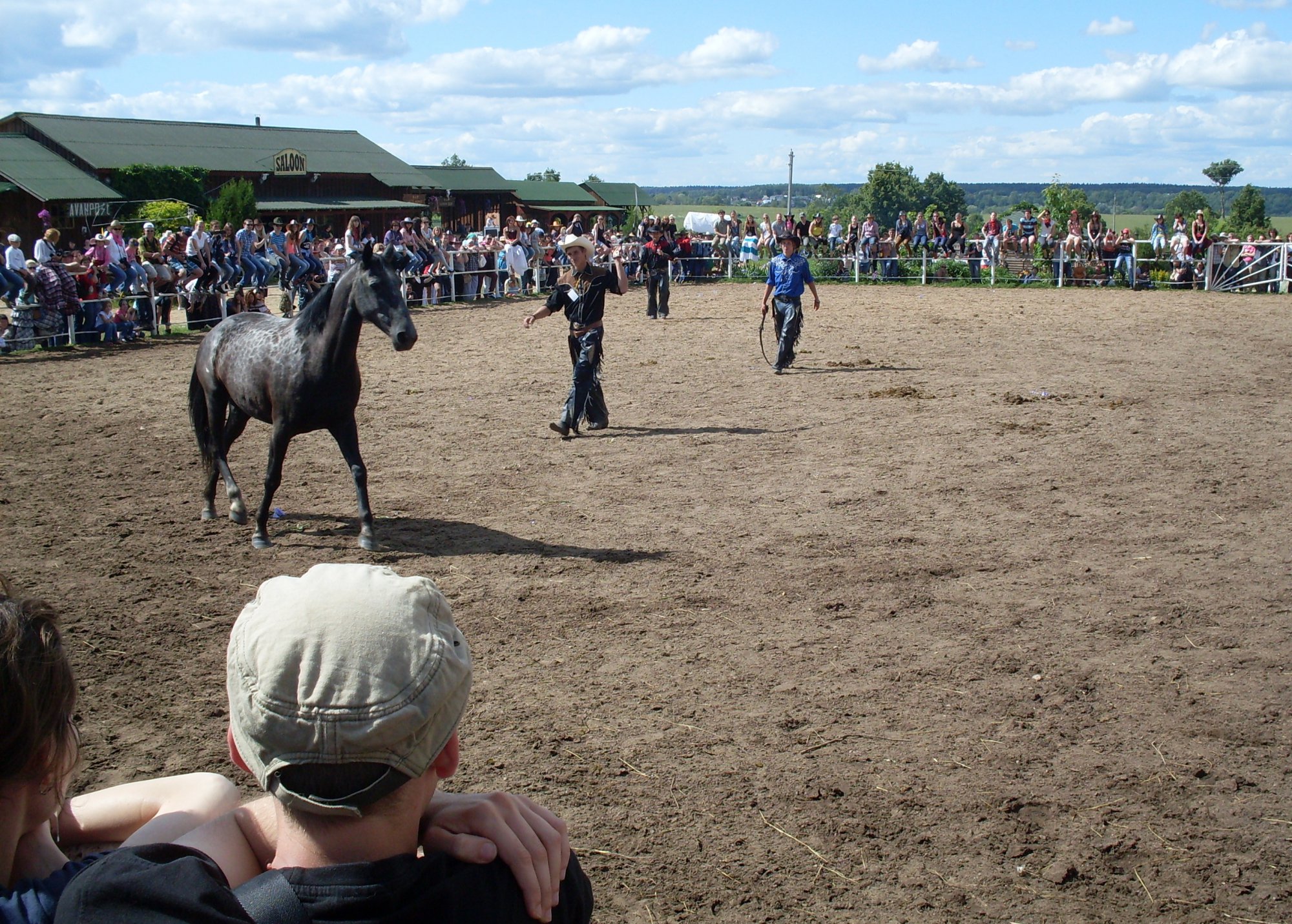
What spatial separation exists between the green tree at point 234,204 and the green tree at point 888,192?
74.7 meters

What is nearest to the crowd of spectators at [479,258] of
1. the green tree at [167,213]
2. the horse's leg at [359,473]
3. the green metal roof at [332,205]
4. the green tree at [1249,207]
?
the green tree at [167,213]

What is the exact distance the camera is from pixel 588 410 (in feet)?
36.0

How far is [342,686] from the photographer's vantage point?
54.2 inches

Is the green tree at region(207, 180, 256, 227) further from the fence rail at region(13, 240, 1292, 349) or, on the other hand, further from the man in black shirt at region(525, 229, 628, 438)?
the man in black shirt at region(525, 229, 628, 438)

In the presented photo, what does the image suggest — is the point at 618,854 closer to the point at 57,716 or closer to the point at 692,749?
the point at 692,749

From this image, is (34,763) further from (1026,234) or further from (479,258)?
(1026,234)

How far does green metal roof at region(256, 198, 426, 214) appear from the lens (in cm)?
4109

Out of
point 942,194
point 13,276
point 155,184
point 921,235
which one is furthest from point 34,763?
point 942,194

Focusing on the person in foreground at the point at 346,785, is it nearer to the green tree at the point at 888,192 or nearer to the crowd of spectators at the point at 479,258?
the crowd of spectators at the point at 479,258

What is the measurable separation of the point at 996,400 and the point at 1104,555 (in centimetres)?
562

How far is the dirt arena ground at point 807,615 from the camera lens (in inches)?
147

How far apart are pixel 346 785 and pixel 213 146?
47391 millimetres

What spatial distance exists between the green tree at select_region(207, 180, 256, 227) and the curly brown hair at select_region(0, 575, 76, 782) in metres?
35.4

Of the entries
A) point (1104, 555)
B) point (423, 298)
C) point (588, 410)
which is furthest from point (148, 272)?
point (1104, 555)
